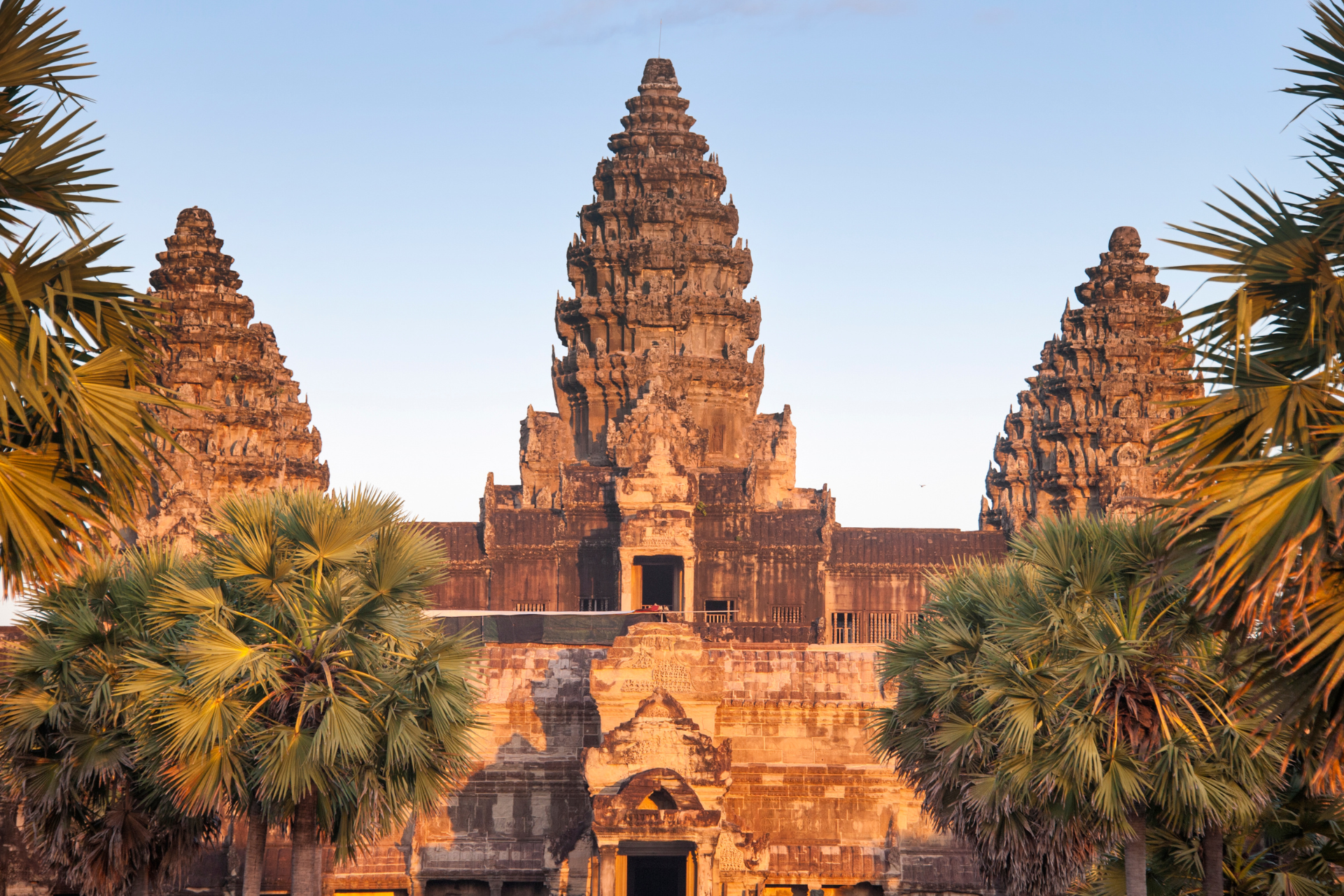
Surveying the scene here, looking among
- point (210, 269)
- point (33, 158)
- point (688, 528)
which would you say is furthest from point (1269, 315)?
point (210, 269)

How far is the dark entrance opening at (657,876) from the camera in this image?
3247 cm

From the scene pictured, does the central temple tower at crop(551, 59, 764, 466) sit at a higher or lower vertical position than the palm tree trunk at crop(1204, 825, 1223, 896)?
higher

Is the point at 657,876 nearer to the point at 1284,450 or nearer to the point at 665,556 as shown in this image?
the point at 665,556

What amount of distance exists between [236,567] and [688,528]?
28.7 m

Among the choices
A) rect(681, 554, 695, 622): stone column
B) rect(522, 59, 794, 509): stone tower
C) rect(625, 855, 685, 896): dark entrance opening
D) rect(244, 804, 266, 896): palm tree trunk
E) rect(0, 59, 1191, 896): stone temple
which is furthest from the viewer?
rect(522, 59, 794, 509): stone tower

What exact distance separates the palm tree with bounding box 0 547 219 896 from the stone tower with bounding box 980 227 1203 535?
35064 mm

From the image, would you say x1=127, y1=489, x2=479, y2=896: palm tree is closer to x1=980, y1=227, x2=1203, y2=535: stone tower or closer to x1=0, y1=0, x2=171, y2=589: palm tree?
x1=0, y1=0, x2=171, y2=589: palm tree

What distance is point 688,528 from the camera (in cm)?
4691

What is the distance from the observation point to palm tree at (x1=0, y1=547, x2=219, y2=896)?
18.9 metres

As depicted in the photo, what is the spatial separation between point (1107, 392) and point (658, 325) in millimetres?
17499

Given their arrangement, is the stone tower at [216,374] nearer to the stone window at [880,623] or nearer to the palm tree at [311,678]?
the stone window at [880,623]

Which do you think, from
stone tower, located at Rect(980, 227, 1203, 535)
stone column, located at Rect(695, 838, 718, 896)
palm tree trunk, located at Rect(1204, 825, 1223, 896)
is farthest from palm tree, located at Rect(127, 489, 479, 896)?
stone tower, located at Rect(980, 227, 1203, 535)

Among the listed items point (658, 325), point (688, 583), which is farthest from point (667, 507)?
point (658, 325)

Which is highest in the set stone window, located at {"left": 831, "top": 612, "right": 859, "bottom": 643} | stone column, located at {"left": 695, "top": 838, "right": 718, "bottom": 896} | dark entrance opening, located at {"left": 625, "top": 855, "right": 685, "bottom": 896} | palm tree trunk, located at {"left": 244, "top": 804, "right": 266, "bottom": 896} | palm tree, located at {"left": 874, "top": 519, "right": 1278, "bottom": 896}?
stone window, located at {"left": 831, "top": 612, "right": 859, "bottom": 643}
